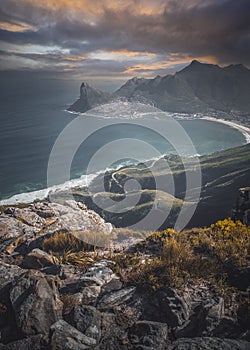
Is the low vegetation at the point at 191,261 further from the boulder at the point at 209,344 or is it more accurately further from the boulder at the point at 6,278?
the boulder at the point at 6,278

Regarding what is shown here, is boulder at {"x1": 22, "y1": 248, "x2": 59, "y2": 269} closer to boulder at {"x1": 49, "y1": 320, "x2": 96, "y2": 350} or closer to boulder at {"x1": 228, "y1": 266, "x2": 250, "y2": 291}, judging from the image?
boulder at {"x1": 49, "y1": 320, "x2": 96, "y2": 350}

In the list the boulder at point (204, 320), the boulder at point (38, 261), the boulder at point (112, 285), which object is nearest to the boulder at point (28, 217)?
the boulder at point (38, 261)

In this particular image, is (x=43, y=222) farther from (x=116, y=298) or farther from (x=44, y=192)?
(x=44, y=192)

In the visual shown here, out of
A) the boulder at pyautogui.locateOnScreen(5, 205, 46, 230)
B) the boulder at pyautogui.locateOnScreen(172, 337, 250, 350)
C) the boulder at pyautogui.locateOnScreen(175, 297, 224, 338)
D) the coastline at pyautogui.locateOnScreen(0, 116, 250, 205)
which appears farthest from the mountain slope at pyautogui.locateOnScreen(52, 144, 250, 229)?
the boulder at pyautogui.locateOnScreen(172, 337, 250, 350)

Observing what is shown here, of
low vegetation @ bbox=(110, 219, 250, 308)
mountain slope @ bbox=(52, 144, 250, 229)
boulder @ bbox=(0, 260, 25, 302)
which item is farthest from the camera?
mountain slope @ bbox=(52, 144, 250, 229)

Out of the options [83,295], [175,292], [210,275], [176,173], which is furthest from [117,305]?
[176,173]

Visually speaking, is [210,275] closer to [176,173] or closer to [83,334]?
[83,334]
